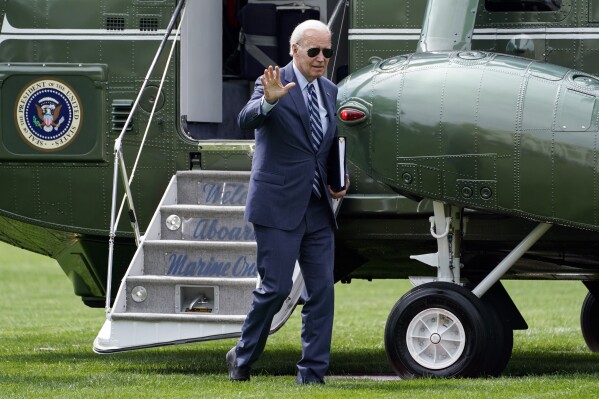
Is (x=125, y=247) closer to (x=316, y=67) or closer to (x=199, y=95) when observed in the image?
(x=199, y=95)

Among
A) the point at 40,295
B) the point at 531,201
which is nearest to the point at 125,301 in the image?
the point at 531,201

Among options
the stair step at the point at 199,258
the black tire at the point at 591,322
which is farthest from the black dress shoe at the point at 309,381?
the black tire at the point at 591,322

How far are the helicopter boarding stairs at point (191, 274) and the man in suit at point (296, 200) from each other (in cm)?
65

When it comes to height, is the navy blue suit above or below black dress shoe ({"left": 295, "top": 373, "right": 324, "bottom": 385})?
above

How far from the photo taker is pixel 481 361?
970 centimetres

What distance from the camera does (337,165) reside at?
9133 mm

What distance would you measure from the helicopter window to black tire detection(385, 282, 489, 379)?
2141 mm

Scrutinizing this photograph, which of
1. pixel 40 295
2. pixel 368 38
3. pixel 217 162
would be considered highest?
pixel 368 38

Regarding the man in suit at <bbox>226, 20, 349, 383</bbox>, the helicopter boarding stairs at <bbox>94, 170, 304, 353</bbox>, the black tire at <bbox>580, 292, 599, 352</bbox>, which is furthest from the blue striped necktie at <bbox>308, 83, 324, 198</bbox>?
the black tire at <bbox>580, 292, 599, 352</bbox>

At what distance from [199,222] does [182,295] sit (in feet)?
2.39

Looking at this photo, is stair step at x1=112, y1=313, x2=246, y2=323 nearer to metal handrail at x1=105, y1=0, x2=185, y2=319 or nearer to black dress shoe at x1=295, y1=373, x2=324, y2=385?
metal handrail at x1=105, y1=0, x2=185, y2=319

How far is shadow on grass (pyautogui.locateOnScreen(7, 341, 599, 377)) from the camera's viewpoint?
431 inches

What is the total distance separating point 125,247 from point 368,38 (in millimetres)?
2483

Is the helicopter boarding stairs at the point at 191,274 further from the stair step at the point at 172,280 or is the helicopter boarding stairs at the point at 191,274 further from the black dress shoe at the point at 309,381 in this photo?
the black dress shoe at the point at 309,381
